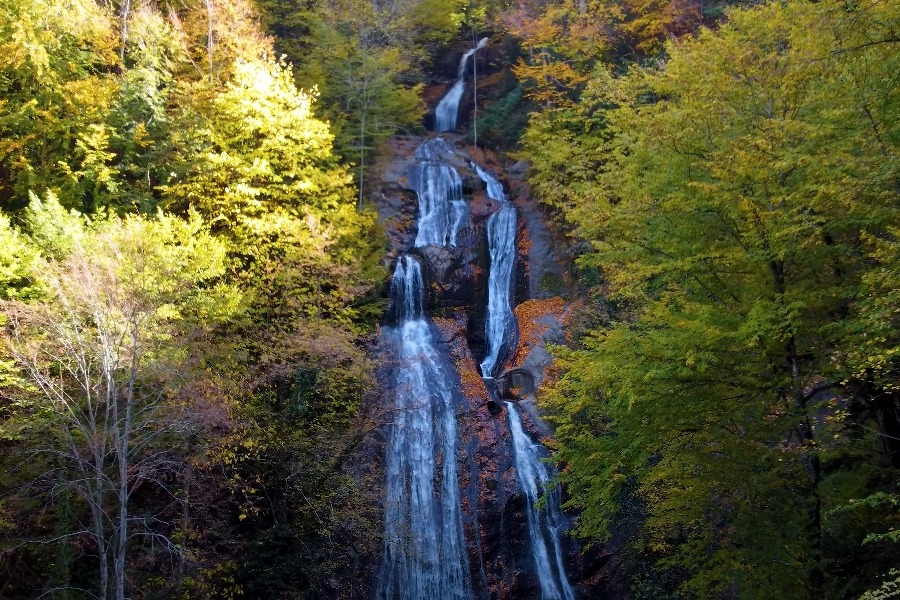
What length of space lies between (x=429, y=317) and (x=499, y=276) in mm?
3242

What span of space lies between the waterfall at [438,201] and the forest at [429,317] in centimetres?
84

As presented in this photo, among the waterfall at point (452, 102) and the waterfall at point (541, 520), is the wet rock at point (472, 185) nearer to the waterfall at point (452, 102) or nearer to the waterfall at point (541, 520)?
the waterfall at point (452, 102)

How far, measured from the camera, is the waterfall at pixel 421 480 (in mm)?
14391

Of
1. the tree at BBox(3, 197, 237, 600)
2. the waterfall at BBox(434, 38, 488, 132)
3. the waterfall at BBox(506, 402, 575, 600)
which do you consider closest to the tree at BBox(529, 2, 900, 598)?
the waterfall at BBox(506, 402, 575, 600)

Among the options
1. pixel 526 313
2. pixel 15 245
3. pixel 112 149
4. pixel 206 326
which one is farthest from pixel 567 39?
pixel 15 245

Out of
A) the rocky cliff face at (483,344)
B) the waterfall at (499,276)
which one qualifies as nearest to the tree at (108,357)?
→ the rocky cliff face at (483,344)

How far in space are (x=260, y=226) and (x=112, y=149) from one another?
5.70 meters

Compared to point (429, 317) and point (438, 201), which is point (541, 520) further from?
point (438, 201)

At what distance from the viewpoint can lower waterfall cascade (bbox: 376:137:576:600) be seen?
14.5 m

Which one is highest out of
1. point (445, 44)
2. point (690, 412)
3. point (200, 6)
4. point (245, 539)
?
point (445, 44)

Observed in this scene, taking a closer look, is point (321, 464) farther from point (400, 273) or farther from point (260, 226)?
point (400, 273)

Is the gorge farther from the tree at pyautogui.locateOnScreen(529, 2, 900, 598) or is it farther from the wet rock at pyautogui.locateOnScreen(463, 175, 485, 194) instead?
the tree at pyautogui.locateOnScreen(529, 2, 900, 598)

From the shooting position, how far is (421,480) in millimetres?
15914

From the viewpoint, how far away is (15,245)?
11438 mm
